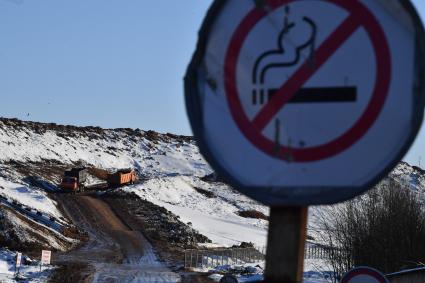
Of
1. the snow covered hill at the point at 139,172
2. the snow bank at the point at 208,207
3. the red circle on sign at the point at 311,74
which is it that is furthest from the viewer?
the snow bank at the point at 208,207

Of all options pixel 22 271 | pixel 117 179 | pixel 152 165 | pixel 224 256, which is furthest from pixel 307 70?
pixel 152 165

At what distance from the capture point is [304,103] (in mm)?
2117

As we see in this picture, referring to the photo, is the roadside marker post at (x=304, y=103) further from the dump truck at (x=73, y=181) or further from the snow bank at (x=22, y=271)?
the dump truck at (x=73, y=181)

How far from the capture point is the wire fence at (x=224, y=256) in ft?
127

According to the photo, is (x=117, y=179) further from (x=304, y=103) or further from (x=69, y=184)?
(x=304, y=103)

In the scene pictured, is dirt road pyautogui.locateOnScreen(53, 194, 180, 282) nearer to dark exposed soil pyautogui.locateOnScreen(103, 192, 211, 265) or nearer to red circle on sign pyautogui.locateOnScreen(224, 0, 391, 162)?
dark exposed soil pyautogui.locateOnScreen(103, 192, 211, 265)

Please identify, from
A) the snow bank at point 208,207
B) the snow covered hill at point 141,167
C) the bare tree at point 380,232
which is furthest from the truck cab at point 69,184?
the bare tree at point 380,232

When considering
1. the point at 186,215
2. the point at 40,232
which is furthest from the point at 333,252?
the point at 186,215

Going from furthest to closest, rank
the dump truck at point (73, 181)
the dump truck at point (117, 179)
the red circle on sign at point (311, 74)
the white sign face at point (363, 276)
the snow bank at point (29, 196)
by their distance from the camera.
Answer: the dump truck at point (117, 179)
the dump truck at point (73, 181)
the snow bank at point (29, 196)
the white sign face at point (363, 276)
the red circle on sign at point (311, 74)

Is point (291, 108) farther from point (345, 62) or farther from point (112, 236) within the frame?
point (112, 236)

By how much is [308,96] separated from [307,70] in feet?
0.23

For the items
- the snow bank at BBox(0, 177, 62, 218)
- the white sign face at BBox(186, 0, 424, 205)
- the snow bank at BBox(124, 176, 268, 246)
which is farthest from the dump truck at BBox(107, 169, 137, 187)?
the white sign face at BBox(186, 0, 424, 205)

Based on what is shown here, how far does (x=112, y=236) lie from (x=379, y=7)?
4533 cm

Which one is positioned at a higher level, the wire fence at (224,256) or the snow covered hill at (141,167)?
the snow covered hill at (141,167)
